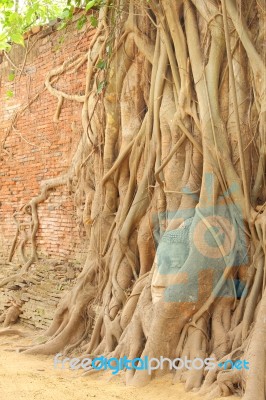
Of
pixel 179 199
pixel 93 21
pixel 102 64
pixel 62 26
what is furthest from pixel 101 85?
pixel 179 199

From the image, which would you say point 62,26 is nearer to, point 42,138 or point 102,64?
point 102,64

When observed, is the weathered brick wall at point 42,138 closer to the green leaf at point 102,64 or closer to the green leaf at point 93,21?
the green leaf at point 93,21

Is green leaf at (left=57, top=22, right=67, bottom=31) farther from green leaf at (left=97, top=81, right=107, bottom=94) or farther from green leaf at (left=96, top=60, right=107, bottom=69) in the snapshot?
green leaf at (left=97, top=81, right=107, bottom=94)

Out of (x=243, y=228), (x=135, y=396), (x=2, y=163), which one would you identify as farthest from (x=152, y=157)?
(x=2, y=163)

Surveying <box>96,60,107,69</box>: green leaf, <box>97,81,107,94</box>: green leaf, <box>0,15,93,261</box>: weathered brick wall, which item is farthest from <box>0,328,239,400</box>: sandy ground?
<box>96,60,107,69</box>: green leaf

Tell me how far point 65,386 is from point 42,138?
3968mm

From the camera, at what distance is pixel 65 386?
4.85m

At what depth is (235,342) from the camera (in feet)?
14.7

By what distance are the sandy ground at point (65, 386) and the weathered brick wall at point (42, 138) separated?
6.39ft

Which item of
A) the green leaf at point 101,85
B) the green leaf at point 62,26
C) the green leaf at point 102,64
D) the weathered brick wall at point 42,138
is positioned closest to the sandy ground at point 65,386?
the weathered brick wall at point 42,138

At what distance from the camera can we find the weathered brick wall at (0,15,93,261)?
24.4 feet

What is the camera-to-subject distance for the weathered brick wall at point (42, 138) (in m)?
7.45

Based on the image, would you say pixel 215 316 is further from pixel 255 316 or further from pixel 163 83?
pixel 163 83

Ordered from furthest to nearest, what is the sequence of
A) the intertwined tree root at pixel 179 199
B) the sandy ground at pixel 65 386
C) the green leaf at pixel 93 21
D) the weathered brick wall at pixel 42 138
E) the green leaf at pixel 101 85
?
1. the weathered brick wall at pixel 42 138
2. the green leaf at pixel 93 21
3. the green leaf at pixel 101 85
4. the intertwined tree root at pixel 179 199
5. the sandy ground at pixel 65 386
